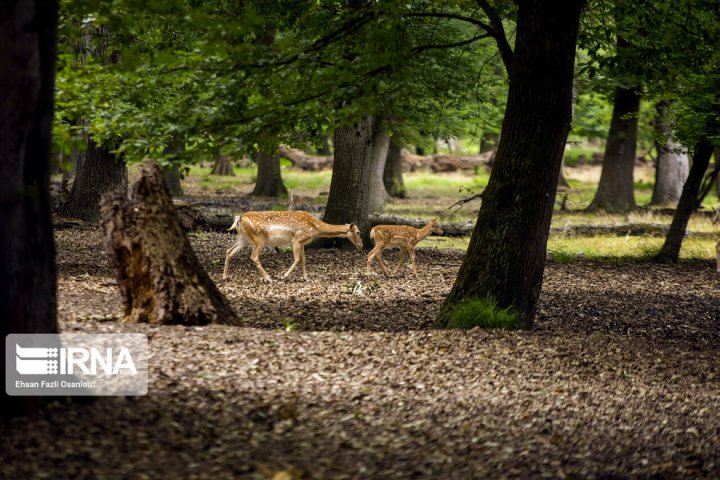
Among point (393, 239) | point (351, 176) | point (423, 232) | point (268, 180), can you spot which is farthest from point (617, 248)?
point (268, 180)

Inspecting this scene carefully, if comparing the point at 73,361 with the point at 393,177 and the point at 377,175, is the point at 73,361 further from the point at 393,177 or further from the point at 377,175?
the point at 393,177

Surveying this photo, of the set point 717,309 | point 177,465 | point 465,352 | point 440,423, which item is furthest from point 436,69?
point 177,465

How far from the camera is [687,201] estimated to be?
16.5m

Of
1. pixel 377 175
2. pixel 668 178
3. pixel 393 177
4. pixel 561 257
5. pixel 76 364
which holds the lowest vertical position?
pixel 561 257

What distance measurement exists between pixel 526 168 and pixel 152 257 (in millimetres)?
3793

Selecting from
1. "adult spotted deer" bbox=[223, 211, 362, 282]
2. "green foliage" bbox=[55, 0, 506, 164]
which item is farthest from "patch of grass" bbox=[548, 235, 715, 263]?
"green foliage" bbox=[55, 0, 506, 164]

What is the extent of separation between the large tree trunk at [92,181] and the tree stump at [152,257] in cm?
997

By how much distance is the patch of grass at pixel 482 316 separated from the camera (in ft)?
30.8

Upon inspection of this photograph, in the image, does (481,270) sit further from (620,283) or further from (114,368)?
(620,283)

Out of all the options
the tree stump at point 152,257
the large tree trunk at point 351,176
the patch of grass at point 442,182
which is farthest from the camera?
the patch of grass at point 442,182

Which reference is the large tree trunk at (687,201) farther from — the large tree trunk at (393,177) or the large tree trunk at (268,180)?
the large tree trunk at (393,177)

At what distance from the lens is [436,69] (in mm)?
14375

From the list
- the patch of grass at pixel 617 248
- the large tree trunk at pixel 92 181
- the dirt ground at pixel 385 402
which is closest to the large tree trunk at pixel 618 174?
the patch of grass at pixel 617 248

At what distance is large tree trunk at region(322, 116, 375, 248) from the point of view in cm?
1666
